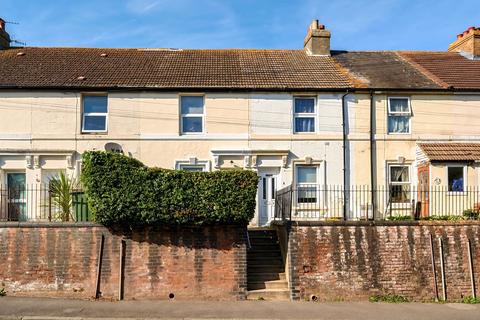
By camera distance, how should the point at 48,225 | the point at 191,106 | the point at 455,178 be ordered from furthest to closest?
the point at 191,106 < the point at 455,178 < the point at 48,225

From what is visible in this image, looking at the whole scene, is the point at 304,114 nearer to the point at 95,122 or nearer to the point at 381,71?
the point at 381,71

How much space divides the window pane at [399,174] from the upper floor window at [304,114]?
3585 mm

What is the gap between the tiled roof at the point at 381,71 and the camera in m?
19.7

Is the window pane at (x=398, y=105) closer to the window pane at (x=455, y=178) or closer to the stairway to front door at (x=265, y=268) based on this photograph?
the window pane at (x=455, y=178)

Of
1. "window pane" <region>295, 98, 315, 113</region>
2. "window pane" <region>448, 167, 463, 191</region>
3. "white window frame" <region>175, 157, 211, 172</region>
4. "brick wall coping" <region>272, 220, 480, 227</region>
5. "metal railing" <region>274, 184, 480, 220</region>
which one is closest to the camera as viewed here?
"brick wall coping" <region>272, 220, 480, 227</region>

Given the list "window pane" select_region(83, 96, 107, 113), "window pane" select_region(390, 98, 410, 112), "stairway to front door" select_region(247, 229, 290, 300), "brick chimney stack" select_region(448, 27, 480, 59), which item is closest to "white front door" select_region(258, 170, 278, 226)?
"stairway to front door" select_region(247, 229, 290, 300)

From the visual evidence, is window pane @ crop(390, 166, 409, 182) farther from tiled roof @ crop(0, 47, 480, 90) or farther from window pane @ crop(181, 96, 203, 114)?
window pane @ crop(181, 96, 203, 114)

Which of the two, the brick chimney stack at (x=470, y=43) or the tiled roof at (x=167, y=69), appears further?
the brick chimney stack at (x=470, y=43)

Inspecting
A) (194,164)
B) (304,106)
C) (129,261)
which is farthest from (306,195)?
(129,261)

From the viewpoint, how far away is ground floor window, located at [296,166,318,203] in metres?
18.8

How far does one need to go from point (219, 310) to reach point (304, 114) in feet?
33.0

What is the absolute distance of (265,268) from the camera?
13.8 metres

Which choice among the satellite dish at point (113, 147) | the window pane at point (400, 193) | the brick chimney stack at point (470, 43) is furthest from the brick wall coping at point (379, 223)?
the brick chimney stack at point (470, 43)

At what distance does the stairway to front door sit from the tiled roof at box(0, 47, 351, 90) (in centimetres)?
643
